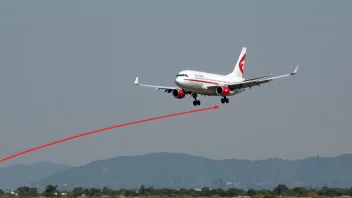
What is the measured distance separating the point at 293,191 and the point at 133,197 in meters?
34.8

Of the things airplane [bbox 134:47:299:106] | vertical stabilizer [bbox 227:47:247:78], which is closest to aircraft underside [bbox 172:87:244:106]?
airplane [bbox 134:47:299:106]

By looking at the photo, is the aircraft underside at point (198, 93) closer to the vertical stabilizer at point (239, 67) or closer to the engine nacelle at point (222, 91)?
the engine nacelle at point (222, 91)

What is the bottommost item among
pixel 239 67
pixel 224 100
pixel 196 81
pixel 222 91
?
pixel 224 100

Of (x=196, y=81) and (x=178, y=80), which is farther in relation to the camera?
(x=196, y=81)

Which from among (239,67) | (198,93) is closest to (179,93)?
(198,93)

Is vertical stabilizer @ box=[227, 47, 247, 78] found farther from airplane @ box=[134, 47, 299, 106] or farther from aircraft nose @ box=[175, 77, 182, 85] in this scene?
aircraft nose @ box=[175, 77, 182, 85]

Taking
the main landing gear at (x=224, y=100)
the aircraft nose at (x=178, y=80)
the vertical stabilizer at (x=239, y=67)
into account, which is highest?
the vertical stabilizer at (x=239, y=67)

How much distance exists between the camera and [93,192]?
13138 centimetres

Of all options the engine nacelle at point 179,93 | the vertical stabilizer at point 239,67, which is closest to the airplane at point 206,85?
the engine nacelle at point 179,93

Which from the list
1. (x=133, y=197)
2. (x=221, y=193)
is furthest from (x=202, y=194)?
(x=133, y=197)

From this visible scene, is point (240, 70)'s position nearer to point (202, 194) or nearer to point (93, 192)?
point (202, 194)

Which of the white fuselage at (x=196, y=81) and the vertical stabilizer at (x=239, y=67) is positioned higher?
the vertical stabilizer at (x=239, y=67)

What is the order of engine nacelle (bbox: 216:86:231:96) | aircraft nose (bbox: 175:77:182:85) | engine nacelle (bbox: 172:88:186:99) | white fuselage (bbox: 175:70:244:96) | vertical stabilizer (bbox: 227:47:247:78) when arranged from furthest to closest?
1. vertical stabilizer (bbox: 227:47:247:78)
2. engine nacelle (bbox: 172:88:186:99)
3. engine nacelle (bbox: 216:86:231:96)
4. white fuselage (bbox: 175:70:244:96)
5. aircraft nose (bbox: 175:77:182:85)

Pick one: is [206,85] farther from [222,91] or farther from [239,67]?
[239,67]
